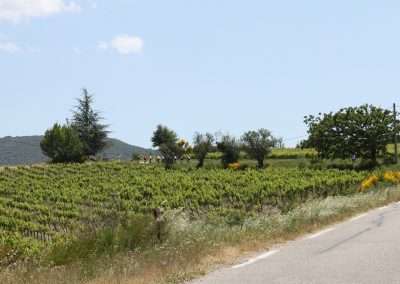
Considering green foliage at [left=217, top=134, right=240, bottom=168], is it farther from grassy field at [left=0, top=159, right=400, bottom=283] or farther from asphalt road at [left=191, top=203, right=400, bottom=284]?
asphalt road at [left=191, top=203, right=400, bottom=284]

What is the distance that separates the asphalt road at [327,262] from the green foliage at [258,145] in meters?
56.5

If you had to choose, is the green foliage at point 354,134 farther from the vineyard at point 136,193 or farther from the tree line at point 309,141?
the vineyard at point 136,193

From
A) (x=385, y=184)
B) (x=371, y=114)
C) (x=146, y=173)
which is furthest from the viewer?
(x=371, y=114)

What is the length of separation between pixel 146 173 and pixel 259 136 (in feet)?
55.9

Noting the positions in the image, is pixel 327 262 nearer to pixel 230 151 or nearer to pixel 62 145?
pixel 230 151

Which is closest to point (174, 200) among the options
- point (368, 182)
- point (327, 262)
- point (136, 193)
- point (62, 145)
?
point (136, 193)

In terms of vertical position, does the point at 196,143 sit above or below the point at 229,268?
above

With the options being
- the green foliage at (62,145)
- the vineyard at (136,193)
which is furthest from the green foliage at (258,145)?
the green foliage at (62,145)

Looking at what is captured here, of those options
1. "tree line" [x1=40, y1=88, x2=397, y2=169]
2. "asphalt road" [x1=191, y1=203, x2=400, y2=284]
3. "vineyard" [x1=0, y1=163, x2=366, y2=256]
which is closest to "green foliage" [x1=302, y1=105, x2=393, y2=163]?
"tree line" [x1=40, y1=88, x2=397, y2=169]

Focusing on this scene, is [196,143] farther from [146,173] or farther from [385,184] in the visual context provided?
[385,184]

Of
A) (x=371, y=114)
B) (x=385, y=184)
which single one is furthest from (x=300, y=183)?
(x=371, y=114)

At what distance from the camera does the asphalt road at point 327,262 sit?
23.9 feet

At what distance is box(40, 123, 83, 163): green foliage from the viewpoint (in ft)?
247

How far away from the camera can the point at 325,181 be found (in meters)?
40.8
